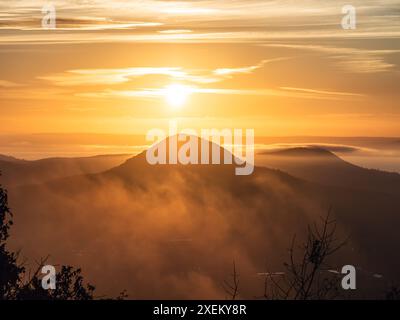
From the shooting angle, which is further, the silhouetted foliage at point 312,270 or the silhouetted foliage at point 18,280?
the silhouetted foliage at point 18,280

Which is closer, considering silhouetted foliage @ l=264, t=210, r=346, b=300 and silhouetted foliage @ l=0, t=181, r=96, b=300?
silhouetted foliage @ l=264, t=210, r=346, b=300

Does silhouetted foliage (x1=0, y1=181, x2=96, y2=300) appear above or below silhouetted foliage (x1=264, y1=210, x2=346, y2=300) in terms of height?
above

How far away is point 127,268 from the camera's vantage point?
168500 millimetres

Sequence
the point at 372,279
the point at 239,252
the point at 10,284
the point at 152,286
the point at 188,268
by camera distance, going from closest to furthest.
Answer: the point at 10,284 → the point at 372,279 → the point at 152,286 → the point at 188,268 → the point at 239,252

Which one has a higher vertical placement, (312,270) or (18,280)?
(18,280)

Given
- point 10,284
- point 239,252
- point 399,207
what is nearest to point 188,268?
point 239,252

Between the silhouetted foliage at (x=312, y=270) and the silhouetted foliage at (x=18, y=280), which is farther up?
the silhouetted foliage at (x=18, y=280)

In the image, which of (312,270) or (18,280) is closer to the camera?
(312,270)

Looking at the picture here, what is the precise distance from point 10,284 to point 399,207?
184m
